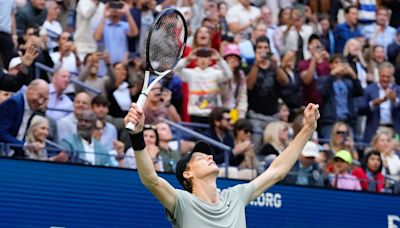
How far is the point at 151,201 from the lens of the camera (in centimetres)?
1276

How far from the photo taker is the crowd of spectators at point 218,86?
1335cm

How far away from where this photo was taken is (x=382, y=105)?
17.9 m

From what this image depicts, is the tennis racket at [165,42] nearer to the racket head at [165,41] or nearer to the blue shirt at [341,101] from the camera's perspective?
the racket head at [165,41]

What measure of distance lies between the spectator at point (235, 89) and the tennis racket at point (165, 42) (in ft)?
21.0

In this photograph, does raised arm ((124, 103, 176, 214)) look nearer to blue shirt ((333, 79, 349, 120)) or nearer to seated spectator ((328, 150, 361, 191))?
seated spectator ((328, 150, 361, 191))

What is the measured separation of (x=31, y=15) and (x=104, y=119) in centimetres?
250

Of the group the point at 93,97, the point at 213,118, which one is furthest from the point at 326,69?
the point at 93,97

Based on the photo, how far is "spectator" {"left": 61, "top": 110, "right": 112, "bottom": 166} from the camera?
1292cm

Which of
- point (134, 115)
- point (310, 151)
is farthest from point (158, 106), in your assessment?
point (134, 115)

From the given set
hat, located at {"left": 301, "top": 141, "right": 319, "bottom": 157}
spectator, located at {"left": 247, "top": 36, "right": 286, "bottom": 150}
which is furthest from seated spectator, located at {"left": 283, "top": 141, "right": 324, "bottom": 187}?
spectator, located at {"left": 247, "top": 36, "right": 286, "bottom": 150}

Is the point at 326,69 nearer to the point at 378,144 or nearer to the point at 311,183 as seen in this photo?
the point at 378,144

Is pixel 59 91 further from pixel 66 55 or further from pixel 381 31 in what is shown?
pixel 381 31

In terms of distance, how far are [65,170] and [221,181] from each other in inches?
70.4

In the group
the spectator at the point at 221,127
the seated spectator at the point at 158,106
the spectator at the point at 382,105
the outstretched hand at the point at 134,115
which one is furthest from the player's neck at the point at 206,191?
the spectator at the point at 382,105
